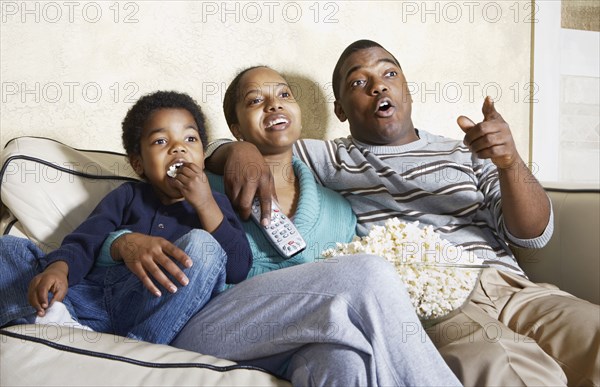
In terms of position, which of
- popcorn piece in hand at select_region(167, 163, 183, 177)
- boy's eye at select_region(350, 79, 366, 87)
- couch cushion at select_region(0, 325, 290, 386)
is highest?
boy's eye at select_region(350, 79, 366, 87)

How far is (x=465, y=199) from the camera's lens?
1602 mm

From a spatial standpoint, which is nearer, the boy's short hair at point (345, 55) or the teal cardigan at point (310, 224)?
the teal cardigan at point (310, 224)

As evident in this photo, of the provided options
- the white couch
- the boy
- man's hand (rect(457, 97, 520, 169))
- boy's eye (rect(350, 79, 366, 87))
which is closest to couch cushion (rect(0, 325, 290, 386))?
the white couch

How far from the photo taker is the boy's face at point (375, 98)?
1.67 meters

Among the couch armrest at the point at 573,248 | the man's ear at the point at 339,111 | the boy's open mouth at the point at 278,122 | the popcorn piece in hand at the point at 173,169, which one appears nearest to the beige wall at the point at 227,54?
the man's ear at the point at 339,111

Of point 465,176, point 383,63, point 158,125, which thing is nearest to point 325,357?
point 158,125

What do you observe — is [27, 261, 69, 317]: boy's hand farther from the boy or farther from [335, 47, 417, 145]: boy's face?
[335, 47, 417, 145]: boy's face

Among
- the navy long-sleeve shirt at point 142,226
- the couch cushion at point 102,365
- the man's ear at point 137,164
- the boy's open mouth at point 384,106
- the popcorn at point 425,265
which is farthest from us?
the boy's open mouth at point 384,106

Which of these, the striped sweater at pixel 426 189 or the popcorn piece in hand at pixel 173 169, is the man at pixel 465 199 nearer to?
the striped sweater at pixel 426 189

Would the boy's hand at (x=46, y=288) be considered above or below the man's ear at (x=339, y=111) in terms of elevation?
below

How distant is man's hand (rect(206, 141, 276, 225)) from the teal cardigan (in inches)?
2.2

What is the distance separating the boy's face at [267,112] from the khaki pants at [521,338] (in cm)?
55

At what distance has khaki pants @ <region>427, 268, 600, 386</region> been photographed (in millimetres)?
992

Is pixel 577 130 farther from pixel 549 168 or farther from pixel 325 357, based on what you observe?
pixel 325 357
